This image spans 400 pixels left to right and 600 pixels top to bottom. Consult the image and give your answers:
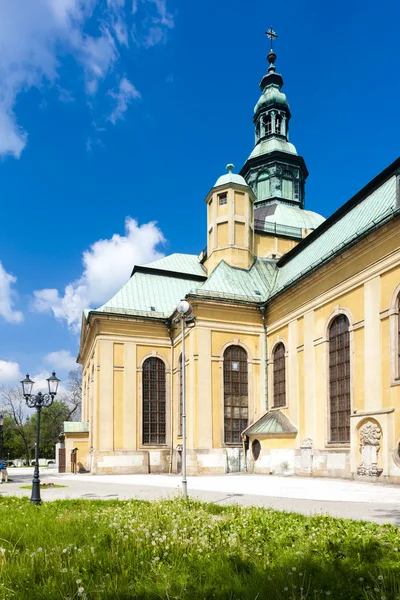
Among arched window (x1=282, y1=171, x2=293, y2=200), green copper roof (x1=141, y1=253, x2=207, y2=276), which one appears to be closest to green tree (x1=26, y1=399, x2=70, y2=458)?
green copper roof (x1=141, y1=253, x2=207, y2=276)

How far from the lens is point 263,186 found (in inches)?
1800

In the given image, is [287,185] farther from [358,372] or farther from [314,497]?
[314,497]

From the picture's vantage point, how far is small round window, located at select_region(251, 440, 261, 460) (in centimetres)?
2883

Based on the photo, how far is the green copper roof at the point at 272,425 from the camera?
2784 centimetres

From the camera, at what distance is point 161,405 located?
34.1 metres

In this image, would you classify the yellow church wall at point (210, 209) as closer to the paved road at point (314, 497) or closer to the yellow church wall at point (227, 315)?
the yellow church wall at point (227, 315)

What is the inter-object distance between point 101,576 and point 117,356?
2750 cm

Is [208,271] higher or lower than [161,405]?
higher

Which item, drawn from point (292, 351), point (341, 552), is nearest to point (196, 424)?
point (292, 351)

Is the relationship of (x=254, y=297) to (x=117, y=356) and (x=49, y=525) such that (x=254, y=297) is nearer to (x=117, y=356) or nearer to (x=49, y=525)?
(x=117, y=356)

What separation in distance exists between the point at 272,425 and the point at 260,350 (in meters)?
5.03

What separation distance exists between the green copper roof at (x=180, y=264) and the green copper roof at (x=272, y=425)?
12874mm

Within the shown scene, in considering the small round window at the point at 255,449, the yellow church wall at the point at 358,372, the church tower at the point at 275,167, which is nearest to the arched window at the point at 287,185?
the church tower at the point at 275,167

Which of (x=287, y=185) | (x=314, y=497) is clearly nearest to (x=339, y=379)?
(x=314, y=497)
